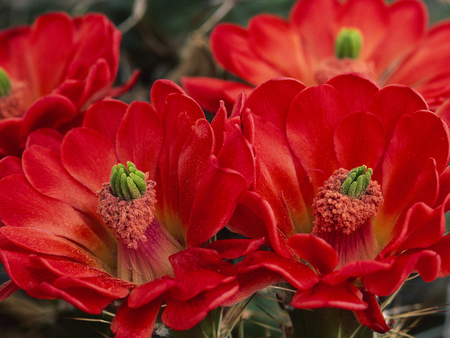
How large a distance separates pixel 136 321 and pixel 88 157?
0.54 feet

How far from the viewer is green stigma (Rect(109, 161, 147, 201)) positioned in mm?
403

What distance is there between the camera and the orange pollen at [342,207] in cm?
41

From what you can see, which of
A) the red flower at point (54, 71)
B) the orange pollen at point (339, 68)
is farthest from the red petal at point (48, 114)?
the orange pollen at point (339, 68)

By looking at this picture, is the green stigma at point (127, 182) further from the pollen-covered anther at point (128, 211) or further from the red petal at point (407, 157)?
the red petal at point (407, 157)

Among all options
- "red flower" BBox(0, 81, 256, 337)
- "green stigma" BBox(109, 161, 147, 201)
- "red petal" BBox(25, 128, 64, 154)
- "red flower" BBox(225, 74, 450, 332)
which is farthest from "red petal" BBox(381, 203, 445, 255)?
"red petal" BBox(25, 128, 64, 154)

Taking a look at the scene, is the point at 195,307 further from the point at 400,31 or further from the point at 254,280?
the point at 400,31

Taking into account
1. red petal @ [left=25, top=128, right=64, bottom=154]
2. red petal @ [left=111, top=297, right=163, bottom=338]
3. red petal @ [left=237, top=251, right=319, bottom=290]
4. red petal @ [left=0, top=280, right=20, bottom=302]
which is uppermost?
red petal @ [left=25, top=128, right=64, bottom=154]

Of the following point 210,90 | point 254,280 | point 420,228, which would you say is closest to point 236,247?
point 254,280

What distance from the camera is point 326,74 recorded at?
616 mm

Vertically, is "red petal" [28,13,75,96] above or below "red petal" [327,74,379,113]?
below

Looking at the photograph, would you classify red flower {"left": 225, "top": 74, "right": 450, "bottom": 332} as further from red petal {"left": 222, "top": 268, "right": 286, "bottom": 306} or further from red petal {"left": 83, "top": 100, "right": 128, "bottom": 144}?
red petal {"left": 83, "top": 100, "right": 128, "bottom": 144}

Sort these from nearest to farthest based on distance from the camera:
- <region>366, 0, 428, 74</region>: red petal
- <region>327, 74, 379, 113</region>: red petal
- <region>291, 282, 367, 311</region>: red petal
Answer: <region>291, 282, 367, 311</region>: red petal
<region>327, 74, 379, 113</region>: red petal
<region>366, 0, 428, 74</region>: red petal

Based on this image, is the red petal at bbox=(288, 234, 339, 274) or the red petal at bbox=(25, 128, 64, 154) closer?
the red petal at bbox=(288, 234, 339, 274)

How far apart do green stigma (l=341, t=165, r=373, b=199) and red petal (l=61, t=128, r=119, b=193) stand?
214 mm
